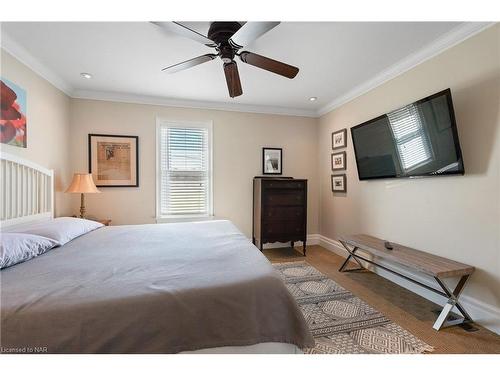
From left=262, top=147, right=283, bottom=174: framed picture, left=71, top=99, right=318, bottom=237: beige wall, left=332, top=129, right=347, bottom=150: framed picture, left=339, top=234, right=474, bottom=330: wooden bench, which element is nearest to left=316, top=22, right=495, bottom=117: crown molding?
left=332, top=129, right=347, bottom=150: framed picture

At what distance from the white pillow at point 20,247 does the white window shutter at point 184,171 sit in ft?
6.89

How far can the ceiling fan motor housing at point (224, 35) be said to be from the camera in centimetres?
170

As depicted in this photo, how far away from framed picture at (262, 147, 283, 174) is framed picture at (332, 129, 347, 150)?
914 mm

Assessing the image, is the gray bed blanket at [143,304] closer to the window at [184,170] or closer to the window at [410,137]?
the window at [410,137]

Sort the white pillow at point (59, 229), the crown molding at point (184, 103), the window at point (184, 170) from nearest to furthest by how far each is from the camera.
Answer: the white pillow at point (59, 229), the crown molding at point (184, 103), the window at point (184, 170)

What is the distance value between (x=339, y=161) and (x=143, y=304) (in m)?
3.45

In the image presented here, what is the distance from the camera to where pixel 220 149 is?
3.87 m

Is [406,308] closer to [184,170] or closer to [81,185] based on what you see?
[184,170]

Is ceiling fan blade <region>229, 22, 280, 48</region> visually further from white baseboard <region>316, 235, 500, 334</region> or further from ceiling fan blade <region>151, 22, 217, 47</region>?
white baseboard <region>316, 235, 500, 334</region>

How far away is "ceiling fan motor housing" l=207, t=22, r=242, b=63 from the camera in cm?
170

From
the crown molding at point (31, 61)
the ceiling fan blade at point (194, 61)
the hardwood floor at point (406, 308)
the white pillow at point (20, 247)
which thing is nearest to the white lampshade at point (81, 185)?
the crown molding at point (31, 61)

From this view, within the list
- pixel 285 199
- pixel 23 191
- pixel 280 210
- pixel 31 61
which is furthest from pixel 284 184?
pixel 31 61
